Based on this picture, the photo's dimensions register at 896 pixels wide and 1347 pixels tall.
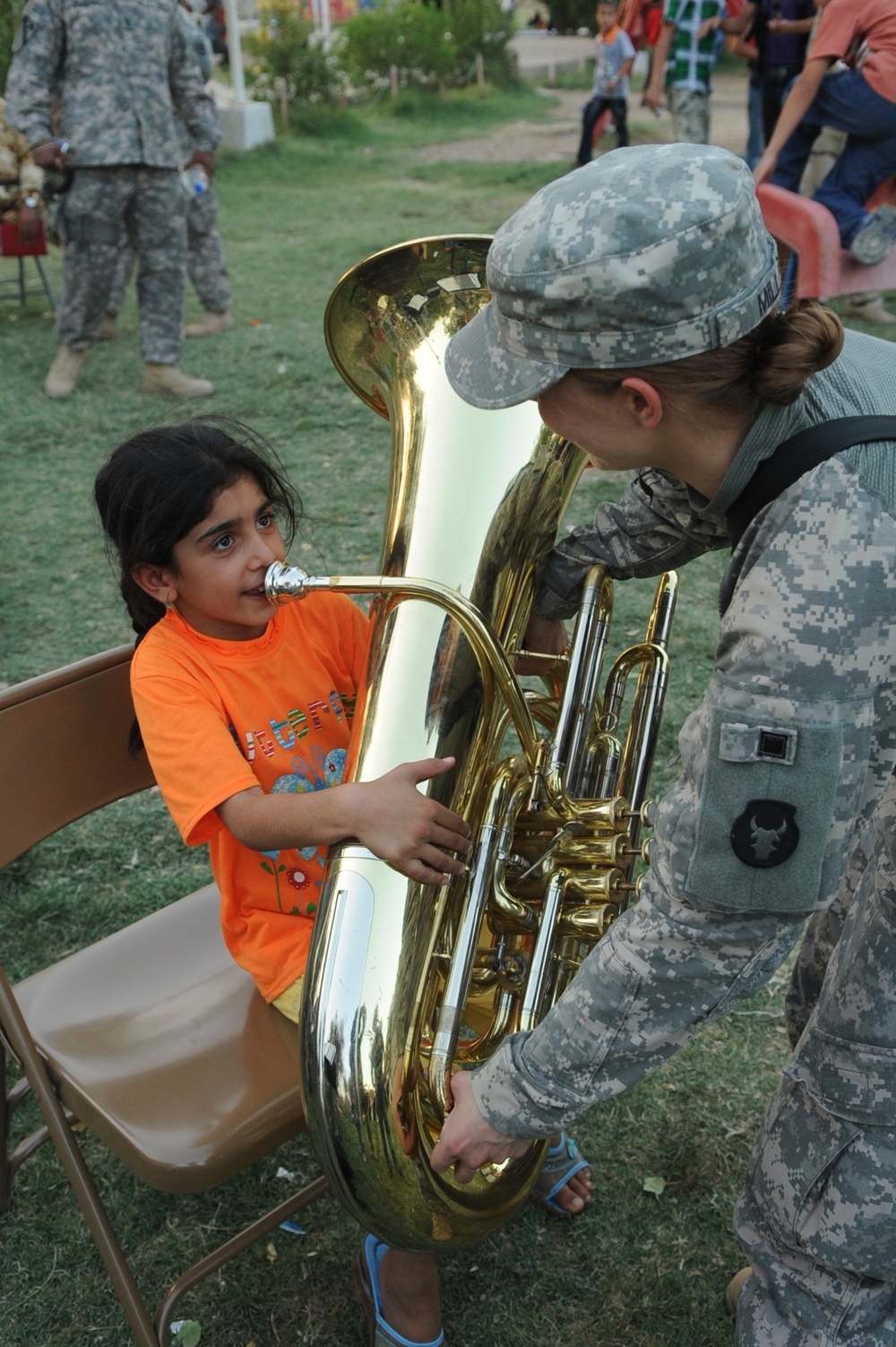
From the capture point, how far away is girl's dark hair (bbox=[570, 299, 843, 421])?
3.92ft

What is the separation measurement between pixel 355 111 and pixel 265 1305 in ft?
53.0

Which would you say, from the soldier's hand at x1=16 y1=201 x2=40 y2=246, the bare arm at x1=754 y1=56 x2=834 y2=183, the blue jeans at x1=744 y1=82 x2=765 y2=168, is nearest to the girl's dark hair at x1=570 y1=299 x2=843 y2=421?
the bare arm at x1=754 y1=56 x2=834 y2=183

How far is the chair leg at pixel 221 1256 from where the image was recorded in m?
1.84

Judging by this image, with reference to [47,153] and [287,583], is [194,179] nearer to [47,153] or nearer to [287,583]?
[47,153]

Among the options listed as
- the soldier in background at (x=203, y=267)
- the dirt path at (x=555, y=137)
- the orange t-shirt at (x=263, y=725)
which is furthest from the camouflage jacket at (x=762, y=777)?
the dirt path at (x=555, y=137)

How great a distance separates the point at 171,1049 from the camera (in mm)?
1961

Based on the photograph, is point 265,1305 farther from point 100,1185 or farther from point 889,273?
point 889,273

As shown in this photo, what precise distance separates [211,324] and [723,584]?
21.0 feet

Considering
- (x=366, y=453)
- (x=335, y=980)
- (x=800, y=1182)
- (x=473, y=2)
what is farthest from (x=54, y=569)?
(x=473, y=2)

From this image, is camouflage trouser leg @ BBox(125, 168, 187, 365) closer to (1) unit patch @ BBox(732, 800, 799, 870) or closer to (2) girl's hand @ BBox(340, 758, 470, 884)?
(2) girl's hand @ BBox(340, 758, 470, 884)

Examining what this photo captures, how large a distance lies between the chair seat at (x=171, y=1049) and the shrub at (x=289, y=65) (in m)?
14.2

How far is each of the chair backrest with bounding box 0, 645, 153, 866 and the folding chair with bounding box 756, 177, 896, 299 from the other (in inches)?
147

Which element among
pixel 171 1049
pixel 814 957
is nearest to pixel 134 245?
pixel 171 1049

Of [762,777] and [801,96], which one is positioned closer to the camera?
[762,777]
